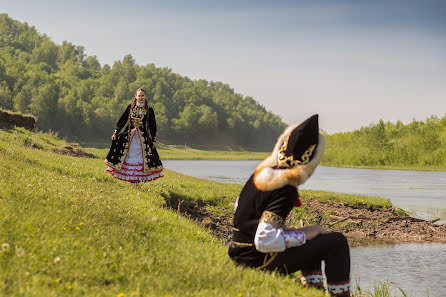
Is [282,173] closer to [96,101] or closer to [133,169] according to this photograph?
[133,169]

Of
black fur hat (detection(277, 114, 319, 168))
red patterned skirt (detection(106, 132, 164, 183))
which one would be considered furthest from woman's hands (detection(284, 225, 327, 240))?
red patterned skirt (detection(106, 132, 164, 183))

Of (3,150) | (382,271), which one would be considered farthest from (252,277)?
(3,150)

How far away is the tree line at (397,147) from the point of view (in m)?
63.5

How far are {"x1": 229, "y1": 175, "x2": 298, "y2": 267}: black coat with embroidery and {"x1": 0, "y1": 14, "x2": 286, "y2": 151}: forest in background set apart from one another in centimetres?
12059

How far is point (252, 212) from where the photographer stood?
200 inches

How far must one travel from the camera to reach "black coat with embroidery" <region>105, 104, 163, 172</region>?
13.1 metres

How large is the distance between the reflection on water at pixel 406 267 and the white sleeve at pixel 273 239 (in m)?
4.23

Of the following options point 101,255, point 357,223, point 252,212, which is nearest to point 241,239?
point 252,212

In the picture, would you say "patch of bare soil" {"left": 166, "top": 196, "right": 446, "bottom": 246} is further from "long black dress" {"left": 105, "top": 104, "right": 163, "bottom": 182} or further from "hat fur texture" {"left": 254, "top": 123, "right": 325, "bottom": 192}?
"hat fur texture" {"left": 254, "top": 123, "right": 325, "bottom": 192}

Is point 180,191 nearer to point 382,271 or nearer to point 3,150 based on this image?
point 3,150

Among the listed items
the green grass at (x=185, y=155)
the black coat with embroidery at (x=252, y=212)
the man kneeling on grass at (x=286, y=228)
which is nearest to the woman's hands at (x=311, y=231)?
the man kneeling on grass at (x=286, y=228)

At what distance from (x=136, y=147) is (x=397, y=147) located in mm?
61522

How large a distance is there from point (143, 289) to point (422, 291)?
633cm

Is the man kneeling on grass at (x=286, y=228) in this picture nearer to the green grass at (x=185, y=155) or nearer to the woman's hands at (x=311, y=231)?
the woman's hands at (x=311, y=231)
